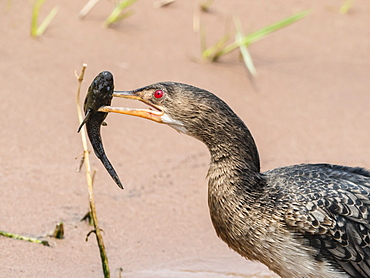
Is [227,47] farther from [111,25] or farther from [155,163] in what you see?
[155,163]

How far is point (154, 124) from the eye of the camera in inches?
261

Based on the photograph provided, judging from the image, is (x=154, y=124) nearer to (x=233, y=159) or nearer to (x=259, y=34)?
(x=259, y=34)

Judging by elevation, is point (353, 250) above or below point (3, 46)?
below

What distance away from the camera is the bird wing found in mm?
4047

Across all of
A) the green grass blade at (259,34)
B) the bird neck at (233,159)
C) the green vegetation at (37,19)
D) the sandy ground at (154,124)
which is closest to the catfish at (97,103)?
the bird neck at (233,159)

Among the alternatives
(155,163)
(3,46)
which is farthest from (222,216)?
(3,46)

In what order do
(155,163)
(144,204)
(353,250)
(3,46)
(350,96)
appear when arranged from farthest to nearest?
(350,96)
(3,46)
(155,163)
(144,204)
(353,250)

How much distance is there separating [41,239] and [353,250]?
208cm

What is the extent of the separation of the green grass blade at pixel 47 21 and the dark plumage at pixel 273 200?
3199 mm

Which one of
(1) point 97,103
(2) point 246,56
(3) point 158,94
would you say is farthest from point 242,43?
(1) point 97,103

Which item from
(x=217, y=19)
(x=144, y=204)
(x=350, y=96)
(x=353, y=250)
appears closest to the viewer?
(x=353, y=250)

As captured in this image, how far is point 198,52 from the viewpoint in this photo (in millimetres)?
7707

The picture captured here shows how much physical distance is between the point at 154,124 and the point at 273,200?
103 inches

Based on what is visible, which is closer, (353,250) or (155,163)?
(353,250)
